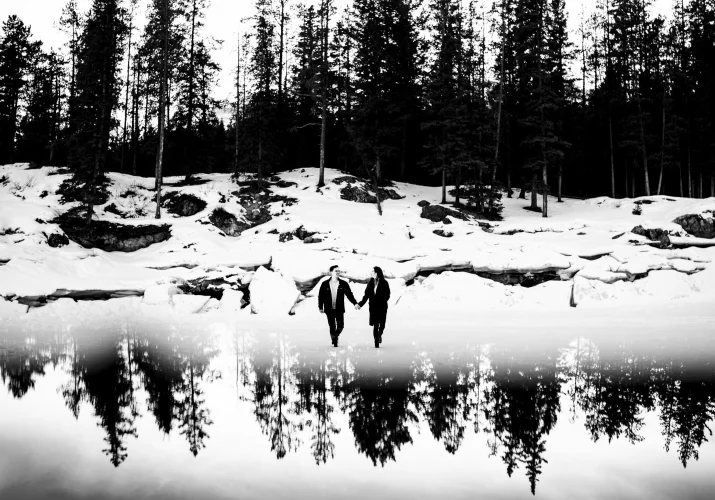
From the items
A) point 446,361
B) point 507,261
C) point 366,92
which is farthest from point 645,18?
point 446,361

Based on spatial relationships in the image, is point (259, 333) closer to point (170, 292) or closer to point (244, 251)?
point (170, 292)

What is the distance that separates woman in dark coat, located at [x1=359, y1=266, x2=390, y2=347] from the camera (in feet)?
33.0

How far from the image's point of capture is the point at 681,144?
34.6m

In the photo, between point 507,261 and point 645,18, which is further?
point 645,18

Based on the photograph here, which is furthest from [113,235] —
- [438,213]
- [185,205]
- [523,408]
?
[523,408]

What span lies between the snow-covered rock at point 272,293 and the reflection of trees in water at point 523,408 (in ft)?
28.8

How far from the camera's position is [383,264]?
58.8 ft

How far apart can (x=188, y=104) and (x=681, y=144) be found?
37329 mm

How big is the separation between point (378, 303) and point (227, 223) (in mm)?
16558

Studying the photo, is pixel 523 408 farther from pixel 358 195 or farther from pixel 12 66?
pixel 12 66

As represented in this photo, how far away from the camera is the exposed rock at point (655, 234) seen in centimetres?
1909

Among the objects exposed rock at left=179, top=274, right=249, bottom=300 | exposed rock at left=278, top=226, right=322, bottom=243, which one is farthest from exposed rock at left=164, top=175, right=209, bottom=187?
exposed rock at left=179, top=274, right=249, bottom=300

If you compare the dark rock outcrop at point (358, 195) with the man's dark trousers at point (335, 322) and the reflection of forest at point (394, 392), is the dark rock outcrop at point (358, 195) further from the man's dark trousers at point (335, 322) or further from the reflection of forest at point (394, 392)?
the reflection of forest at point (394, 392)

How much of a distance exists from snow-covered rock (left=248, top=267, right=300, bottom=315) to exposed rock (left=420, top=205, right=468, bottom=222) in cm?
1135
